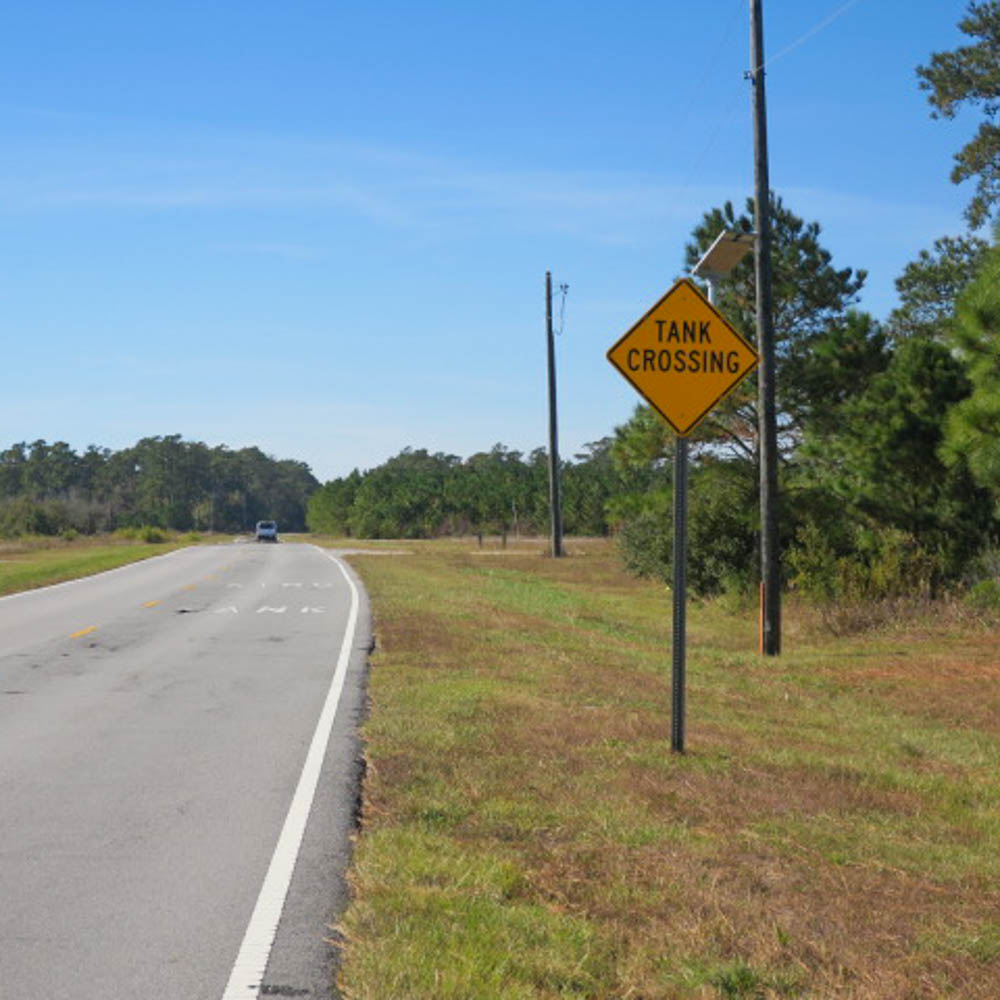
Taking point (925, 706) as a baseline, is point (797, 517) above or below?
above

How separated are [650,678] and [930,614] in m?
6.72

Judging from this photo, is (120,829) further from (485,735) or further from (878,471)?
(878,471)

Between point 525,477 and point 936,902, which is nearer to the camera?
point 936,902

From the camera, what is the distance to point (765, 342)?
59.6 ft

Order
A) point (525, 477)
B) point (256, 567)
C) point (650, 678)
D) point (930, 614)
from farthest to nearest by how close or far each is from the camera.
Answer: point (525, 477) → point (256, 567) → point (930, 614) → point (650, 678)

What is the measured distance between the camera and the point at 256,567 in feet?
145

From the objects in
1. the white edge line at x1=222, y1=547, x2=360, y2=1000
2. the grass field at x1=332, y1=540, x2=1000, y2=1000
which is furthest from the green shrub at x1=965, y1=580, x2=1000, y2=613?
the white edge line at x1=222, y1=547, x2=360, y2=1000

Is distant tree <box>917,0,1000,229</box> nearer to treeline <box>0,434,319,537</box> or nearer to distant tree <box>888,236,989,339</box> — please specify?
distant tree <box>888,236,989,339</box>

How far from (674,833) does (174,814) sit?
2.97 meters

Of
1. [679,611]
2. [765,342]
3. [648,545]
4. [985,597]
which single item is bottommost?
[985,597]

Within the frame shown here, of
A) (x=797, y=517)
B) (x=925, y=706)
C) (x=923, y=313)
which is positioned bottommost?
(x=925, y=706)

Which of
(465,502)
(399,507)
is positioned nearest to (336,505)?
(399,507)

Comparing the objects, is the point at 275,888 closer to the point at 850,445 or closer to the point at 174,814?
the point at 174,814

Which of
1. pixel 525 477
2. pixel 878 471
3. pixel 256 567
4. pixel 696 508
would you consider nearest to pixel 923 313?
pixel 696 508
